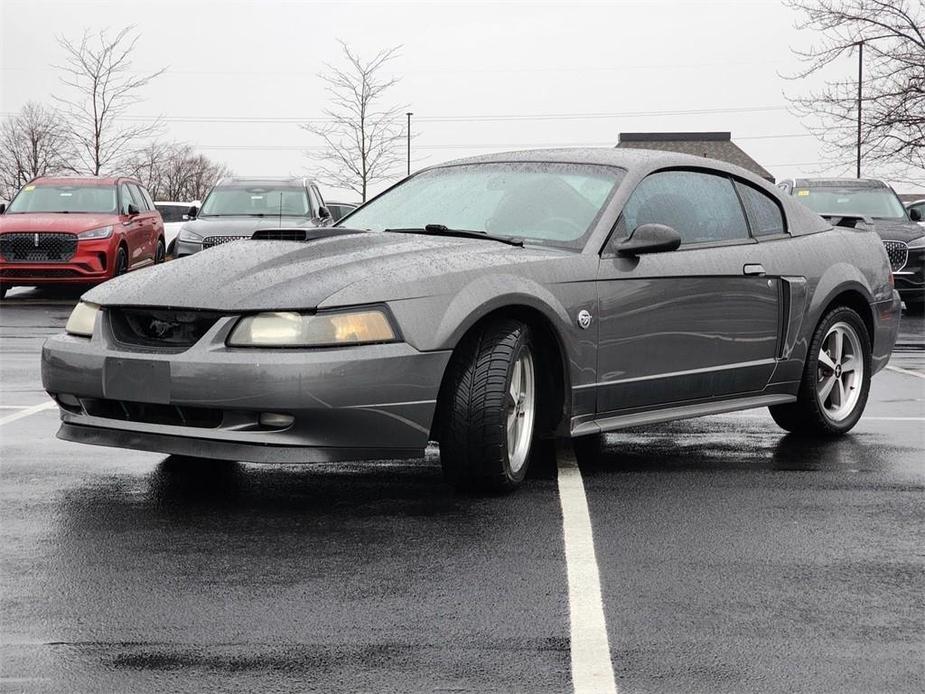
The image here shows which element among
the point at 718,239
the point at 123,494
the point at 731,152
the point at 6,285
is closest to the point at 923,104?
the point at 6,285

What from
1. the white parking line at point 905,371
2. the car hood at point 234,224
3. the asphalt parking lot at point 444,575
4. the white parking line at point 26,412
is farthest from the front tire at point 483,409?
the car hood at point 234,224

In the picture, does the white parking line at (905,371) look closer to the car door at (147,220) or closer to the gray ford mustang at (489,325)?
the gray ford mustang at (489,325)

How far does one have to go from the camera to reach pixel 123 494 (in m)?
5.86

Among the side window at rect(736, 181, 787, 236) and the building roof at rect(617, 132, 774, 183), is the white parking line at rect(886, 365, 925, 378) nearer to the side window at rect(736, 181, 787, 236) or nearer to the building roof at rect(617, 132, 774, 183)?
the side window at rect(736, 181, 787, 236)

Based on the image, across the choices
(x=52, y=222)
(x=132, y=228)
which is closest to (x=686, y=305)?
(x=52, y=222)

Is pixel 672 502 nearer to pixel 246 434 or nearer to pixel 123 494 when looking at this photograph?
pixel 246 434

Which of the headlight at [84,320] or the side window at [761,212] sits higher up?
the side window at [761,212]

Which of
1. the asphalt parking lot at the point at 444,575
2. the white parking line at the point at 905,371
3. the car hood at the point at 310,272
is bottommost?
the white parking line at the point at 905,371

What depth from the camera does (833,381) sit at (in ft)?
25.4

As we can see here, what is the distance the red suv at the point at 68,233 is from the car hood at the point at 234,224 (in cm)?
132

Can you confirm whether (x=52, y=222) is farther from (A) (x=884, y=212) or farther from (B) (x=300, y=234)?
(B) (x=300, y=234)

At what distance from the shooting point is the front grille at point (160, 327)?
540cm

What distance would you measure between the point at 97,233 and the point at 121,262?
69 cm

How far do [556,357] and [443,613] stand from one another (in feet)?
7.01
